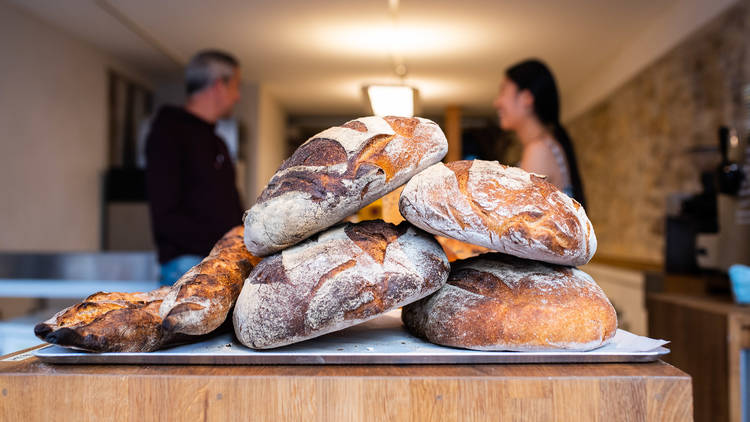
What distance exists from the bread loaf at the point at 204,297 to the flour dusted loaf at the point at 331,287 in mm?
27

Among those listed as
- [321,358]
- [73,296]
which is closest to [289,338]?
[321,358]

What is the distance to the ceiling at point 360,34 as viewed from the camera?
464 centimetres

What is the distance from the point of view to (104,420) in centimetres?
69

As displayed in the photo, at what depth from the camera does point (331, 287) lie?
0.75 m

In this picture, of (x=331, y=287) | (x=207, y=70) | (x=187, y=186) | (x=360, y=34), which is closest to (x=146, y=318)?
(x=331, y=287)

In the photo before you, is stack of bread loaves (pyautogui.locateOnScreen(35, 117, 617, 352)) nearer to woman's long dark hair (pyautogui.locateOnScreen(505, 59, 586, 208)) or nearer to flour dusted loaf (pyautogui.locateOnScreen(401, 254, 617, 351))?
flour dusted loaf (pyautogui.locateOnScreen(401, 254, 617, 351))

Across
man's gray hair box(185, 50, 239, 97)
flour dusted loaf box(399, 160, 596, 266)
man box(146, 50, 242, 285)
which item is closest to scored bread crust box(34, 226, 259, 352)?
flour dusted loaf box(399, 160, 596, 266)

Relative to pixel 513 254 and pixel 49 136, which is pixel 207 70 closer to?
pixel 513 254

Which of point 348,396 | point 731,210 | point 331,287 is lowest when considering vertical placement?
point 348,396

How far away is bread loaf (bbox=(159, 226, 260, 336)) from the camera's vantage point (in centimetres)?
75

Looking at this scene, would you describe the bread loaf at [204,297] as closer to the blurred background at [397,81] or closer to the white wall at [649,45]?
the blurred background at [397,81]

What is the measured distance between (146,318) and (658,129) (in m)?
5.01

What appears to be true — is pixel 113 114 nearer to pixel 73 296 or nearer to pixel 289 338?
pixel 73 296

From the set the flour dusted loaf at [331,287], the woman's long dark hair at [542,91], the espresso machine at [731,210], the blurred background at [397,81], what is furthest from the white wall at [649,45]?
the flour dusted loaf at [331,287]
